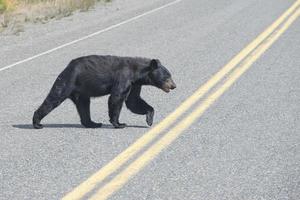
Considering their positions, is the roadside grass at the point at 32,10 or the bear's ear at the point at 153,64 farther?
the roadside grass at the point at 32,10

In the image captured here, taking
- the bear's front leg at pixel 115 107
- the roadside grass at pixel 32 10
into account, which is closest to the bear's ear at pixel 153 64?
the bear's front leg at pixel 115 107

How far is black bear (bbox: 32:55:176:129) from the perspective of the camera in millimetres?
8609

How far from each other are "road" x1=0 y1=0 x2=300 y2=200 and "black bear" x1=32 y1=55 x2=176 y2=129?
208 mm

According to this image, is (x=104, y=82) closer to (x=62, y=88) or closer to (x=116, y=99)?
(x=116, y=99)

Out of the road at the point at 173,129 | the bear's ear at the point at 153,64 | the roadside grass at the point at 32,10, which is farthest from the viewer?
the roadside grass at the point at 32,10

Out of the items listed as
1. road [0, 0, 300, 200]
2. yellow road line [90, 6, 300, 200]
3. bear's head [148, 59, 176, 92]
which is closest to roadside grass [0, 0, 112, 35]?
road [0, 0, 300, 200]

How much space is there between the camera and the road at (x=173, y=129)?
6688 mm

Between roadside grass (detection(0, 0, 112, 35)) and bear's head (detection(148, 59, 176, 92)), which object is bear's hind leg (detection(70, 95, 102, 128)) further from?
roadside grass (detection(0, 0, 112, 35))

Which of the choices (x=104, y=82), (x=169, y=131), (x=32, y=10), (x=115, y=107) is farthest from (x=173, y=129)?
(x=32, y=10)

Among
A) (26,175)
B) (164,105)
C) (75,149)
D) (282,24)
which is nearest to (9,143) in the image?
(75,149)

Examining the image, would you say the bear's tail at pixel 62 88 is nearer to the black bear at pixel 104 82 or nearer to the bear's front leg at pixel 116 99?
the black bear at pixel 104 82

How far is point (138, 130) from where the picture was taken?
344 inches

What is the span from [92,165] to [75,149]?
65 cm

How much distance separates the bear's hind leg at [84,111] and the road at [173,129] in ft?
0.40
